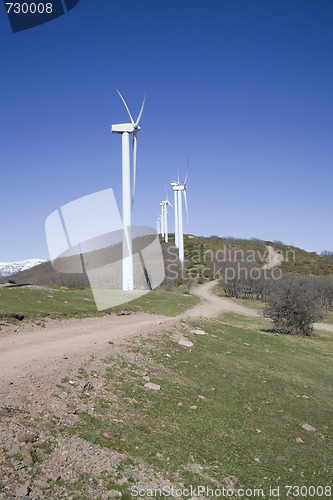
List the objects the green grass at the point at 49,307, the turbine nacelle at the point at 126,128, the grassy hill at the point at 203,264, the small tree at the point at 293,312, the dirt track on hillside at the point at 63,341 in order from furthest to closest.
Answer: the grassy hill at the point at 203,264, the turbine nacelle at the point at 126,128, the small tree at the point at 293,312, the green grass at the point at 49,307, the dirt track on hillside at the point at 63,341

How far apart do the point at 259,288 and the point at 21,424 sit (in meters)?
58.3

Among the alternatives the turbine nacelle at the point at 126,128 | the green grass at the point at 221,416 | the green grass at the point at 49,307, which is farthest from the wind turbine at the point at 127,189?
the green grass at the point at 221,416

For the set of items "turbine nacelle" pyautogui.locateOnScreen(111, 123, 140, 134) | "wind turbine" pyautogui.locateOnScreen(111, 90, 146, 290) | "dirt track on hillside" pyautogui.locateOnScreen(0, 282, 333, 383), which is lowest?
"dirt track on hillside" pyautogui.locateOnScreen(0, 282, 333, 383)

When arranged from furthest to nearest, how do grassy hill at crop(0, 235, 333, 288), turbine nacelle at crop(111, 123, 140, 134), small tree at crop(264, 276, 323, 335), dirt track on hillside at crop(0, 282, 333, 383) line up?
grassy hill at crop(0, 235, 333, 288) < turbine nacelle at crop(111, 123, 140, 134) < small tree at crop(264, 276, 323, 335) < dirt track on hillside at crop(0, 282, 333, 383)

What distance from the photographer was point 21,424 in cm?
743

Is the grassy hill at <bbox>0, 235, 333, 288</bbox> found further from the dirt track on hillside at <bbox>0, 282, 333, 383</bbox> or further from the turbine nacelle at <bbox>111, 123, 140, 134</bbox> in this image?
the dirt track on hillside at <bbox>0, 282, 333, 383</bbox>

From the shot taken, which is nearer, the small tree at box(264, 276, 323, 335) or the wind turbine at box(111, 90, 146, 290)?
the small tree at box(264, 276, 323, 335)

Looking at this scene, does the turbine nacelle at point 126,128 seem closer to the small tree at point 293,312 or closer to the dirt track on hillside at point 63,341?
the small tree at point 293,312

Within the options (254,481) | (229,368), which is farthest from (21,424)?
(229,368)

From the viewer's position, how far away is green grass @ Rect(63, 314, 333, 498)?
26.4 ft

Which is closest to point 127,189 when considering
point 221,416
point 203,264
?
point 221,416

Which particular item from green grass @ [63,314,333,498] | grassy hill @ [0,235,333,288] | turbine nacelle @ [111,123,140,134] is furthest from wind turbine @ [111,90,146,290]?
grassy hill @ [0,235,333,288]

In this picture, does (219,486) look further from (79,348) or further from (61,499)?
(79,348)

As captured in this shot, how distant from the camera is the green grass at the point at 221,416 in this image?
8.04 m
